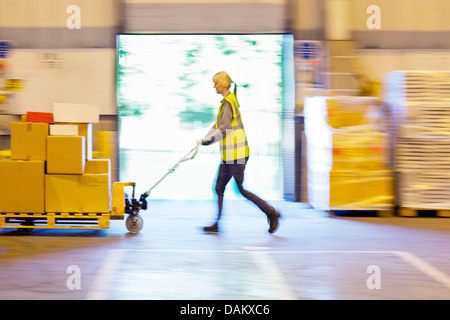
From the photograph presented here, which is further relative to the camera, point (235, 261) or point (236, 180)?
point (236, 180)

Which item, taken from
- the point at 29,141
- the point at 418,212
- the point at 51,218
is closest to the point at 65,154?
the point at 29,141

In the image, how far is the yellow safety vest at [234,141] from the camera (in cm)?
846

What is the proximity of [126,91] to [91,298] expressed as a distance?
25.6 ft

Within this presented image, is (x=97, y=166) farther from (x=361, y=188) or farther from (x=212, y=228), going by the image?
(x=361, y=188)

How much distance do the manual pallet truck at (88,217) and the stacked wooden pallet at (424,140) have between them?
3708 mm

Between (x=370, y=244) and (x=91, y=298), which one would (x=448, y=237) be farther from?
(x=91, y=298)

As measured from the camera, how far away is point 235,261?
6.93m

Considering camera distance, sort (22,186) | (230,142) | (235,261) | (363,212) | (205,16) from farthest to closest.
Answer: (205,16), (363,212), (230,142), (22,186), (235,261)

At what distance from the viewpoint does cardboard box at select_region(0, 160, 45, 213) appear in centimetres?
834

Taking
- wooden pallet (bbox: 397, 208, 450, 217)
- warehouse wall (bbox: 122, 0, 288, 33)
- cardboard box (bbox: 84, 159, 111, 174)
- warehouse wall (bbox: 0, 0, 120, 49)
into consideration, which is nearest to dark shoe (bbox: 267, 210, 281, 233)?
cardboard box (bbox: 84, 159, 111, 174)

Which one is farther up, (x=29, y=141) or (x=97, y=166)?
(x=29, y=141)

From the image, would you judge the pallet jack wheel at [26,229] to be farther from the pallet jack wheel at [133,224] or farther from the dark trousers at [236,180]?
the dark trousers at [236,180]

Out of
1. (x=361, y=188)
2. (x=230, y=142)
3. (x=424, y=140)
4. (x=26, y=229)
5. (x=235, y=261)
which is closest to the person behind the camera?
(x=235, y=261)

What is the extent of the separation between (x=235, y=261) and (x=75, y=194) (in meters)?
2.53
